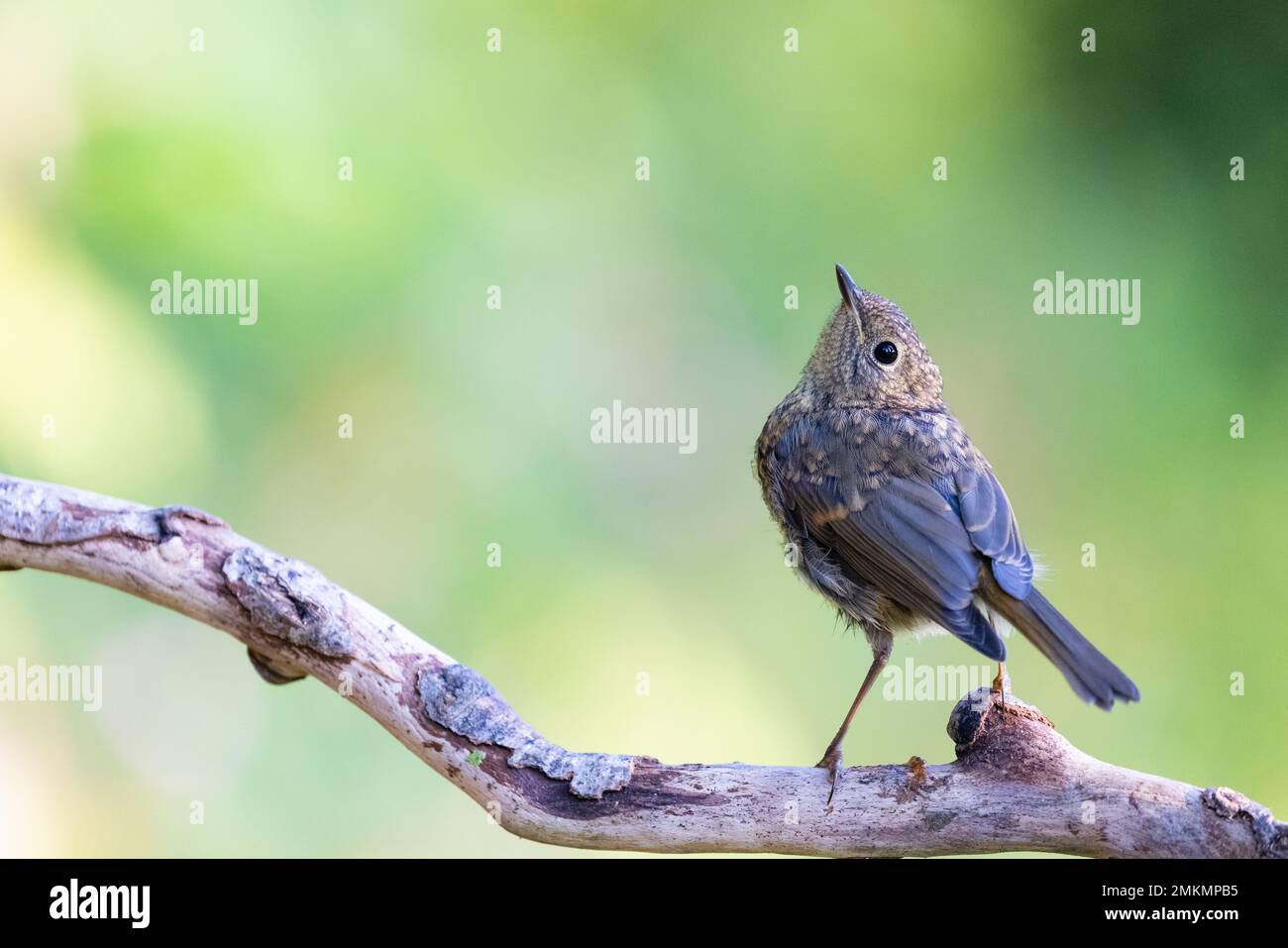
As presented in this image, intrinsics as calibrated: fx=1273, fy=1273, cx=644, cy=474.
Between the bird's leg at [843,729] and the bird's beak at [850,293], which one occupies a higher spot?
the bird's beak at [850,293]

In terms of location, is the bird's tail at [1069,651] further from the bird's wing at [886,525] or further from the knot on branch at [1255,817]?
the knot on branch at [1255,817]

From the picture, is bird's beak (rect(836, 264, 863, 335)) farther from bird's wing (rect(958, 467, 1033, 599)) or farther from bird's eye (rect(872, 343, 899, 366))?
bird's wing (rect(958, 467, 1033, 599))

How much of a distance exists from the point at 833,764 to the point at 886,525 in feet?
2.11

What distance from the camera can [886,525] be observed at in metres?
3.19

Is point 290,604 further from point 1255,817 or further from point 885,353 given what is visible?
point 1255,817

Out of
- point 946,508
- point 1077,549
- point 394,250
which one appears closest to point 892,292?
point 1077,549

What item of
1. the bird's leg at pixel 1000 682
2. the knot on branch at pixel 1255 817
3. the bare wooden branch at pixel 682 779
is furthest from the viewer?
the bird's leg at pixel 1000 682

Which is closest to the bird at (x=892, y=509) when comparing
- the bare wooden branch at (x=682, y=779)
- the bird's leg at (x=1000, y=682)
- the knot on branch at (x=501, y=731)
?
the bird's leg at (x=1000, y=682)

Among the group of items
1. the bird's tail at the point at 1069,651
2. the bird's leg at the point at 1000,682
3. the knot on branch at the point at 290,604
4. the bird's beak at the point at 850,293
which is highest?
the bird's beak at the point at 850,293

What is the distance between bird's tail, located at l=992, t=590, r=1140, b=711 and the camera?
2674 mm

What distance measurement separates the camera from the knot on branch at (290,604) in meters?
2.94

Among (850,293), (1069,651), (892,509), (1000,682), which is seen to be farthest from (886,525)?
(850,293)

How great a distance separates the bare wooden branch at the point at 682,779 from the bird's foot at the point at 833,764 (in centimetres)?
2

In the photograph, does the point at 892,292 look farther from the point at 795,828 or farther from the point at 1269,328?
the point at 795,828
